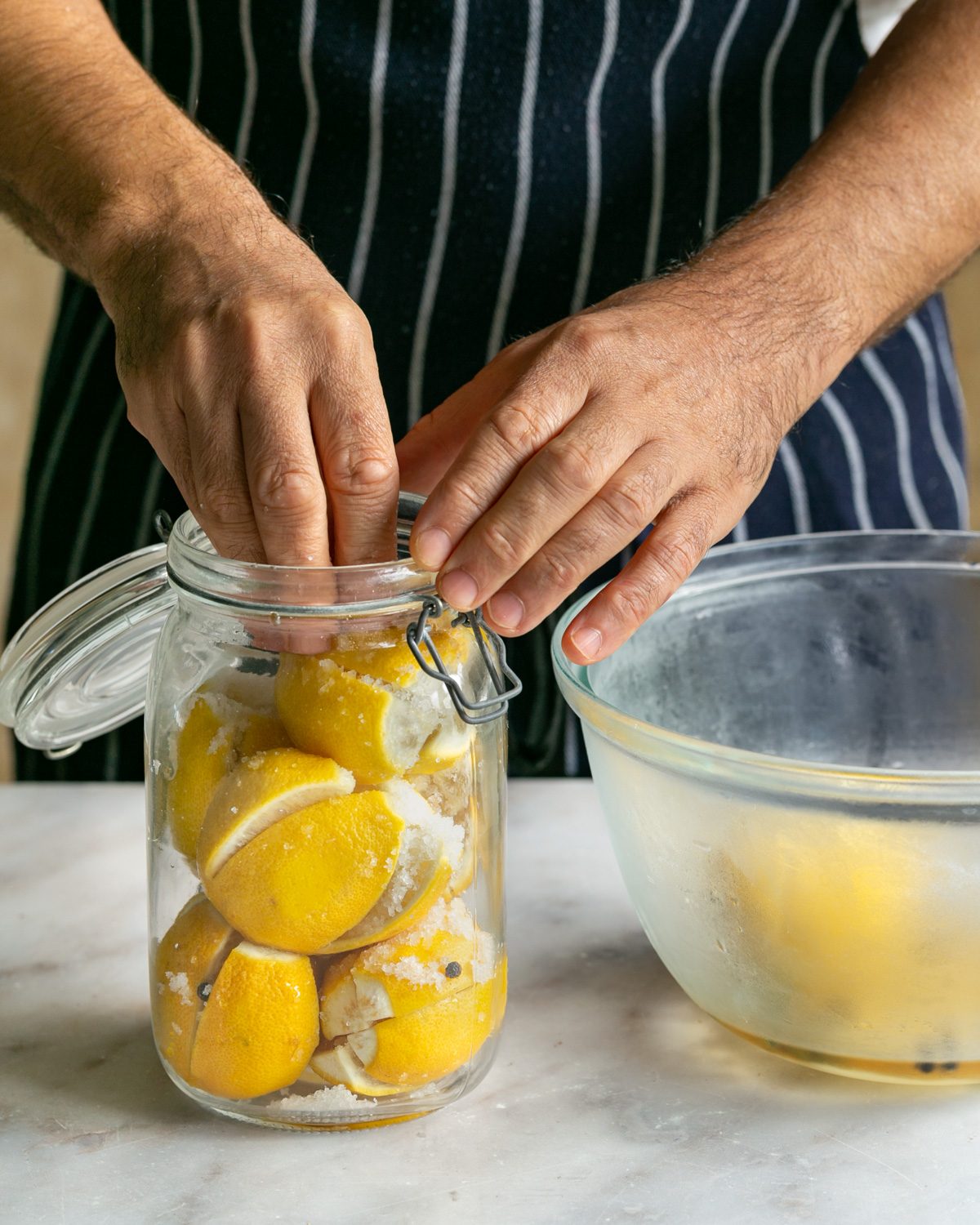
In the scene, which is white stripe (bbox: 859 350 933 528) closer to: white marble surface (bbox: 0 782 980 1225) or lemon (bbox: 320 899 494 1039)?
white marble surface (bbox: 0 782 980 1225)

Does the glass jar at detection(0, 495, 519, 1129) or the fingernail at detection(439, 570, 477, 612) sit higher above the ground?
the fingernail at detection(439, 570, 477, 612)

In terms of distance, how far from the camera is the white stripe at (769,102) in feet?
2.82

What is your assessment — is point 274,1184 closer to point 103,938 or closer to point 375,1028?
point 375,1028

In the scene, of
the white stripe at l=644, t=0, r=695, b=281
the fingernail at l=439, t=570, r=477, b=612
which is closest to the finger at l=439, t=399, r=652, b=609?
the fingernail at l=439, t=570, r=477, b=612

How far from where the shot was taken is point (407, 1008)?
1.60ft

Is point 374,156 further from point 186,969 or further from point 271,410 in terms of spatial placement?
point 186,969

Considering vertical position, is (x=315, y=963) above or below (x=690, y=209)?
below

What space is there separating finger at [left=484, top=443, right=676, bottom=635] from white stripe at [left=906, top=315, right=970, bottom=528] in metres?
0.49

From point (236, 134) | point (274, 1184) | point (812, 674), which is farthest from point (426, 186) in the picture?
point (274, 1184)

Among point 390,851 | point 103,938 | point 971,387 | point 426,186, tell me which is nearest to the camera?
point 390,851

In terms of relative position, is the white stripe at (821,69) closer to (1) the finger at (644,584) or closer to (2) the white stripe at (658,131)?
(2) the white stripe at (658,131)

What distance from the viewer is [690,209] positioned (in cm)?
87

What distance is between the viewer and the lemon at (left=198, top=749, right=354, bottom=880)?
471mm

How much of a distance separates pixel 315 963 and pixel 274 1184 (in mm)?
79
